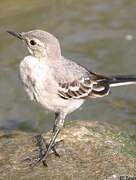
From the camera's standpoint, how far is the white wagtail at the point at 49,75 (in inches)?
257

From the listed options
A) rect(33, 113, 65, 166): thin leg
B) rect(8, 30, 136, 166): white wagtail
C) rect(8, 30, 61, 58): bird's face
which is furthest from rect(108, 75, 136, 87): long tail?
rect(8, 30, 61, 58): bird's face

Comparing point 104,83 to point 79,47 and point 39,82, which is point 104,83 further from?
point 79,47

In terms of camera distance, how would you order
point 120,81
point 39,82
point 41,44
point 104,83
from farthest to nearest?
point 120,81
point 104,83
point 41,44
point 39,82

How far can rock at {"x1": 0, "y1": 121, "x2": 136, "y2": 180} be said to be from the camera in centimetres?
657

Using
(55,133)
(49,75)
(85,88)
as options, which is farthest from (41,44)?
(55,133)

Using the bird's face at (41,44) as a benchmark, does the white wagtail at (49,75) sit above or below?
below

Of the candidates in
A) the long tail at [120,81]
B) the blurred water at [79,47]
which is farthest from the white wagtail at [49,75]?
the blurred water at [79,47]

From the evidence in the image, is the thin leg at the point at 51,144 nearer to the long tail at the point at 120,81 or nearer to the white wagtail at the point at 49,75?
the white wagtail at the point at 49,75

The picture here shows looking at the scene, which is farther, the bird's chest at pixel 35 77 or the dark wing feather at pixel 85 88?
the dark wing feather at pixel 85 88

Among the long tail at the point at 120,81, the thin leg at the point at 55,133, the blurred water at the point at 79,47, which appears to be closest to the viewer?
the thin leg at the point at 55,133

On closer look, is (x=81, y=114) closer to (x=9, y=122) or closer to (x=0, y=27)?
(x=9, y=122)

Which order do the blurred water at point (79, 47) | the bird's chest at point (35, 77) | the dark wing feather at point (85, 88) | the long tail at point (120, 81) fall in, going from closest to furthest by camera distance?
the bird's chest at point (35, 77) < the dark wing feather at point (85, 88) < the long tail at point (120, 81) < the blurred water at point (79, 47)

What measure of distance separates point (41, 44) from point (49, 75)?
12.9 inches

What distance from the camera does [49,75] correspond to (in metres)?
6.56
